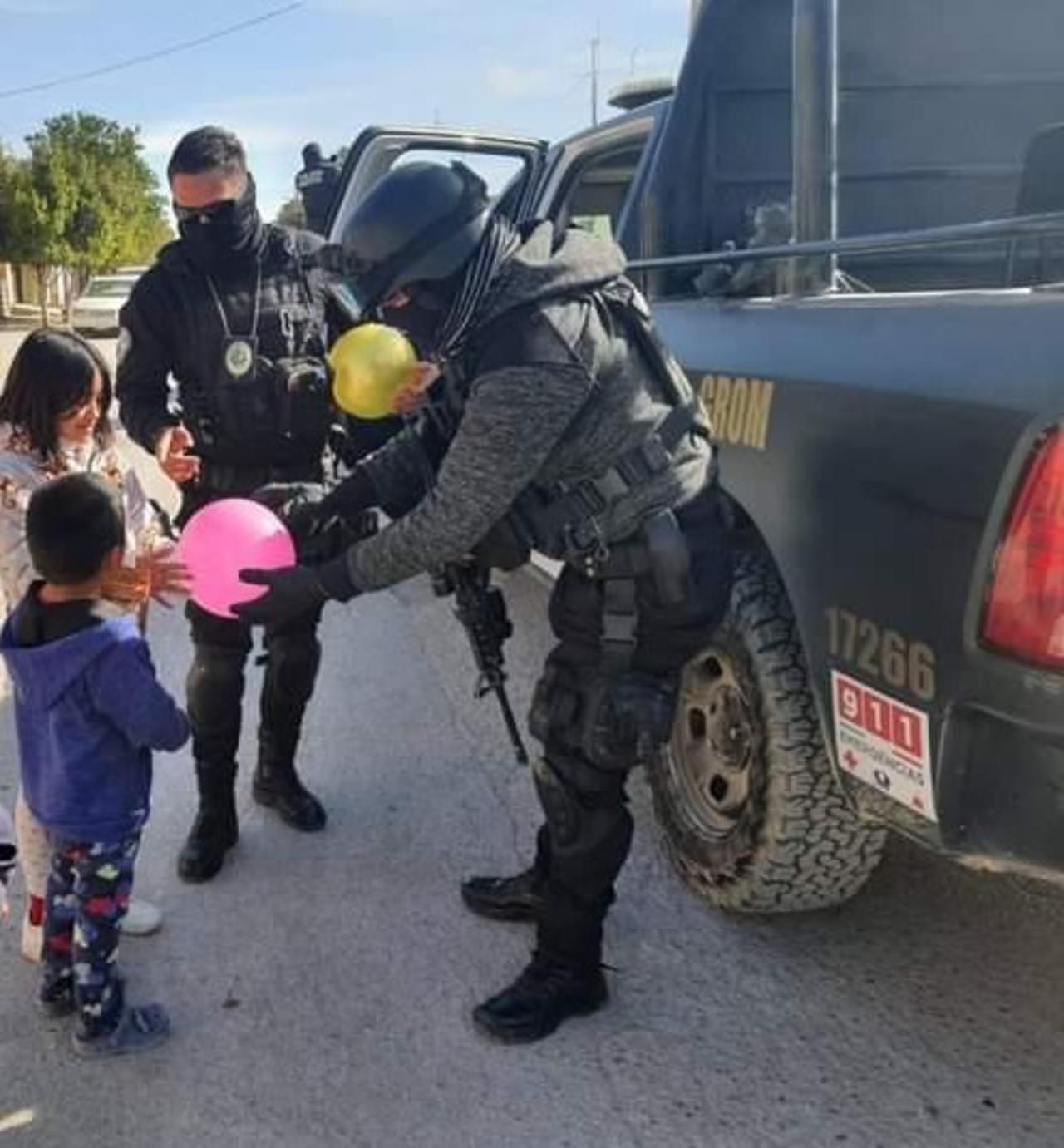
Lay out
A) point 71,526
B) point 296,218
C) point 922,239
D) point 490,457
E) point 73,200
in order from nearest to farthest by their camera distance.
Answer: point 922,239, point 490,457, point 71,526, point 296,218, point 73,200

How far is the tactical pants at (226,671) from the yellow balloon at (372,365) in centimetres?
97

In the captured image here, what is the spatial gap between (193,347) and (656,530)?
1354 millimetres

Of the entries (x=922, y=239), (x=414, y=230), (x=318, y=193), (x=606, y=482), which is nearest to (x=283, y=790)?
(x=606, y=482)

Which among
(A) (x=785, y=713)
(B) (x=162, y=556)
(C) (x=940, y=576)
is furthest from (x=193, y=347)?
(C) (x=940, y=576)

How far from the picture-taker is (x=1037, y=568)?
1683 mm

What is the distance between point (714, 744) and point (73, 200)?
34.4 metres

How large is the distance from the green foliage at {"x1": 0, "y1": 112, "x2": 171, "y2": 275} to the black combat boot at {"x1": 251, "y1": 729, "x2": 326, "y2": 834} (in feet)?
98.2

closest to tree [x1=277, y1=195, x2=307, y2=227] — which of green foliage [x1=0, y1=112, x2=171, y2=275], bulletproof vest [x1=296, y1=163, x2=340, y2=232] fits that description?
bulletproof vest [x1=296, y1=163, x2=340, y2=232]

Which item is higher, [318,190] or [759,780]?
[318,190]

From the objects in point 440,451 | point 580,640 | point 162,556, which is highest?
point 440,451

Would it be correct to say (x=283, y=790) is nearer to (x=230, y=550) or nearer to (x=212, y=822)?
(x=212, y=822)

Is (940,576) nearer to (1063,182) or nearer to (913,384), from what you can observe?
(913,384)

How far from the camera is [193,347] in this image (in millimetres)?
2998

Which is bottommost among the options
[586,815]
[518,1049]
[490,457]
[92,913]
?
[518,1049]
